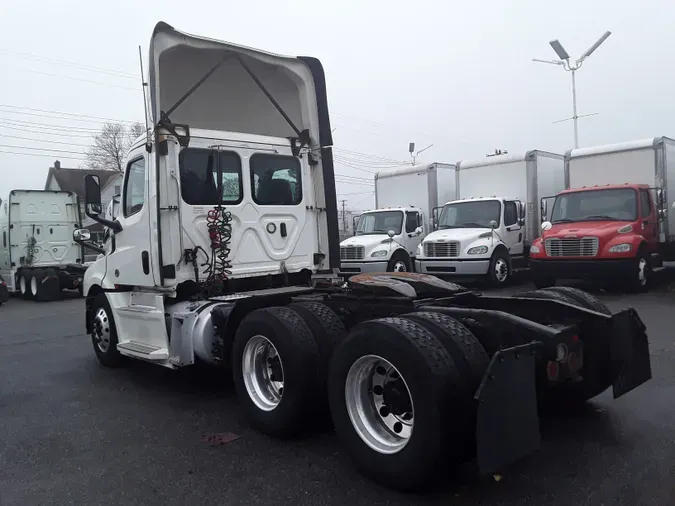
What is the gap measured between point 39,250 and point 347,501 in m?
17.1

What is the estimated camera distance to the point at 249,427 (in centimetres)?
502

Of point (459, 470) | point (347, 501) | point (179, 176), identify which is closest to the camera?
point (347, 501)

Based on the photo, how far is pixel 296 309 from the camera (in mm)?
4848

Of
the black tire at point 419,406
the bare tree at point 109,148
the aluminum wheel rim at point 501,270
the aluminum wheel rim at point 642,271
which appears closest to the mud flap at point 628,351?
the black tire at point 419,406

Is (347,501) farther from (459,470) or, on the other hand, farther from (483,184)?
(483,184)

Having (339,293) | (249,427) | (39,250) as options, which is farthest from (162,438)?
(39,250)

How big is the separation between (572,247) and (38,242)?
15240mm

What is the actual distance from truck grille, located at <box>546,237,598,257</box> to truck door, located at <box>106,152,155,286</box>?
967cm

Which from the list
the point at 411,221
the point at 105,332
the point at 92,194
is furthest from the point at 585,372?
the point at 411,221

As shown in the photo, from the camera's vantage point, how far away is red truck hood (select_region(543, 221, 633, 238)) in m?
12.6

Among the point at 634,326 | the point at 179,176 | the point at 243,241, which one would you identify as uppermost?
the point at 179,176

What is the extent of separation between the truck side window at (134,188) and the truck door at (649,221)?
1102 cm

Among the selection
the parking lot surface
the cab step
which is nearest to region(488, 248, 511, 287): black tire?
the parking lot surface

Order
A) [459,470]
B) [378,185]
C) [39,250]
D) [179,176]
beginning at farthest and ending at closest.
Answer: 1. [378,185]
2. [39,250]
3. [179,176]
4. [459,470]
